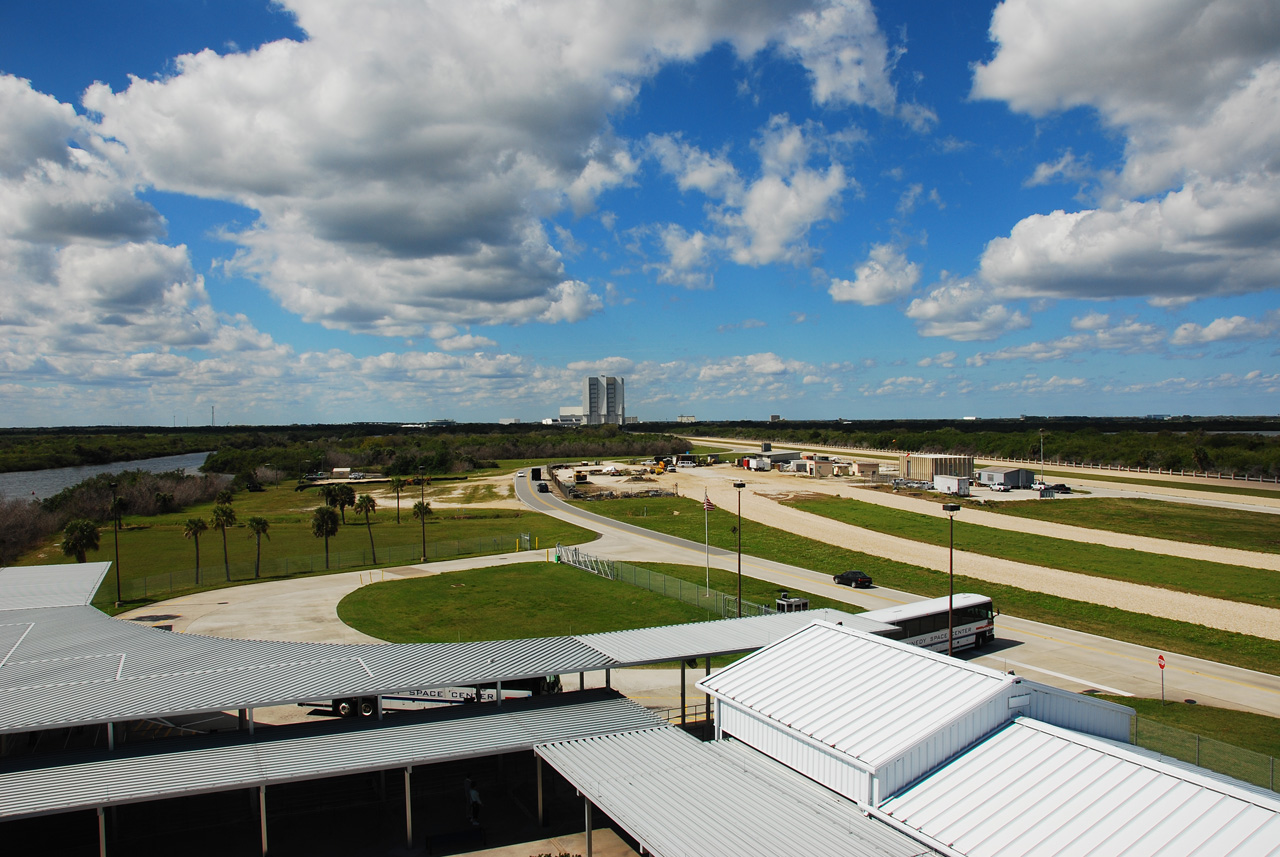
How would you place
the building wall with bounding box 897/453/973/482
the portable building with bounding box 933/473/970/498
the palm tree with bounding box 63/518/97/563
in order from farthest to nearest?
the building wall with bounding box 897/453/973/482, the portable building with bounding box 933/473/970/498, the palm tree with bounding box 63/518/97/563

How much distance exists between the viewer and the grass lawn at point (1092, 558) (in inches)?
2088

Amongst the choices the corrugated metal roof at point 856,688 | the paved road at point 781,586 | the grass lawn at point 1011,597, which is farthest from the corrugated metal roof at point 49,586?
the grass lawn at point 1011,597

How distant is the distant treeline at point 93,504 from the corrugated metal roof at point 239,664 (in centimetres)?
6030

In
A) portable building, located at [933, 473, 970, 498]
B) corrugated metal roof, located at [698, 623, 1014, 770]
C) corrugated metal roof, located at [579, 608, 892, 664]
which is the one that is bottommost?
portable building, located at [933, 473, 970, 498]

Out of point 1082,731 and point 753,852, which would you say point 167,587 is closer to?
point 753,852

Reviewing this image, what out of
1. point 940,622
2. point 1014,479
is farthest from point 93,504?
point 1014,479

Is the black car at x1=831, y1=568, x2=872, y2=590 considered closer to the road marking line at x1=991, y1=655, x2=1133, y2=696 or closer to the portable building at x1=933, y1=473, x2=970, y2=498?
the road marking line at x1=991, y1=655, x2=1133, y2=696

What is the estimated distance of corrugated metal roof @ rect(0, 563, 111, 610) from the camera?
35.4m

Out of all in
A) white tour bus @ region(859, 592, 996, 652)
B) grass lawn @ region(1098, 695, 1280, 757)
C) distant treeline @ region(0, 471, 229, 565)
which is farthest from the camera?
distant treeline @ region(0, 471, 229, 565)

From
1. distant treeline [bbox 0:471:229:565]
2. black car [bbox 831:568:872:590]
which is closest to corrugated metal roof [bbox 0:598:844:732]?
black car [bbox 831:568:872:590]

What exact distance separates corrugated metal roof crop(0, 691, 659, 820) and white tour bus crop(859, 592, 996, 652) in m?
19.1

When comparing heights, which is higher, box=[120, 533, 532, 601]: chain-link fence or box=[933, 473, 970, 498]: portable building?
box=[933, 473, 970, 498]: portable building

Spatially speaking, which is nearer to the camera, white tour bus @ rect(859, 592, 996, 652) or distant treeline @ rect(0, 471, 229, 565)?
white tour bus @ rect(859, 592, 996, 652)

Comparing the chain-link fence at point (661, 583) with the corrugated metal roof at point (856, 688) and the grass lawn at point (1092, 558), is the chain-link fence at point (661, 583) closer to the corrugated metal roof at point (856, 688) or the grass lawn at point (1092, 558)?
the corrugated metal roof at point (856, 688)
